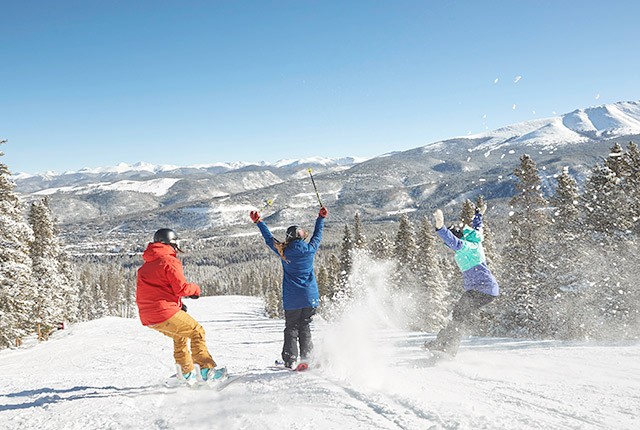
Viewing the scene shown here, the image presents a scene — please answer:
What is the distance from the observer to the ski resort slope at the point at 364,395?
14.4 feet

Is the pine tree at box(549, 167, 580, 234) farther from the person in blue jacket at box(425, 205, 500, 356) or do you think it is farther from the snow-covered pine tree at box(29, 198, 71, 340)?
the snow-covered pine tree at box(29, 198, 71, 340)

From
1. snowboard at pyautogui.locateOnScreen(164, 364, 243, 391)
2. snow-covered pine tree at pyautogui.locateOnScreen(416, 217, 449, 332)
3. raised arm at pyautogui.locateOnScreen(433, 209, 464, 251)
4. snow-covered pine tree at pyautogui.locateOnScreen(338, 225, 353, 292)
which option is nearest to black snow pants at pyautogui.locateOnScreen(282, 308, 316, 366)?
snowboard at pyautogui.locateOnScreen(164, 364, 243, 391)

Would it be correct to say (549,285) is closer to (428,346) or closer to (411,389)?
(428,346)

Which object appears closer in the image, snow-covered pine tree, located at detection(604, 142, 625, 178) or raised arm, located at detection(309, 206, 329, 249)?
raised arm, located at detection(309, 206, 329, 249)

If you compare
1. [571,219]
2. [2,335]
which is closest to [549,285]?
[571,219]

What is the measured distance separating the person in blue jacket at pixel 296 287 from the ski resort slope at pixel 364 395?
516mm

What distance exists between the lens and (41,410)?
565 cm

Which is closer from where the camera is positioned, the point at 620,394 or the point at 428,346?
the point at 620,394

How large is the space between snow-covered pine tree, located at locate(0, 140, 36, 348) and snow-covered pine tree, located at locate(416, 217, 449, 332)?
81.2 ft

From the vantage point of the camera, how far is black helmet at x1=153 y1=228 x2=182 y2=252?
617 centimetres

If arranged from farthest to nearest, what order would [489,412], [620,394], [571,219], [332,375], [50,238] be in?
[50,238] < [571,219] < [332,375] < [620,394] < [489,412]

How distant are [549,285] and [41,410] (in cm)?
2169

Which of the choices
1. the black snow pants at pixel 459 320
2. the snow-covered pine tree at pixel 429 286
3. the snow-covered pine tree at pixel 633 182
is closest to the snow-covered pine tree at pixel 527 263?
the snow-covered pine tree at pixel 633 182

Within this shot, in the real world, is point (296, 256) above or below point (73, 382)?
above
